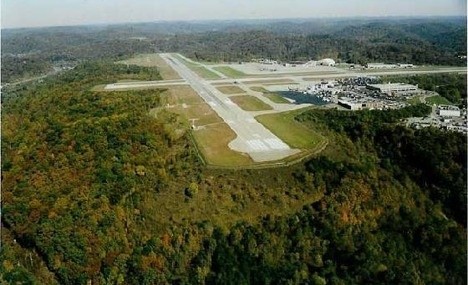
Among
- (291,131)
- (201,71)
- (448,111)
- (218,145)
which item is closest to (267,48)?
(201,71)

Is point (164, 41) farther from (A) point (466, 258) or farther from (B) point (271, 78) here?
(A) point (466, 258)

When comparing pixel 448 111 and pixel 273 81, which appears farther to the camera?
pixel 273 81

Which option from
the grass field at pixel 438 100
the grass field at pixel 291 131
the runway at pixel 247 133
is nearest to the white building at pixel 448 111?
the grass field at pixel 438 100

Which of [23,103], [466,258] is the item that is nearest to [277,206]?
[466,258]

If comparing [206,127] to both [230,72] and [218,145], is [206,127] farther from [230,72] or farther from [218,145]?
[230,72]

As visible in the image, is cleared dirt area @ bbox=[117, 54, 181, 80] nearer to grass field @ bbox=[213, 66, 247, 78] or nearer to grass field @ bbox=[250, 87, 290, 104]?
grass field @ bbox=[213, 66, 247, 78]
